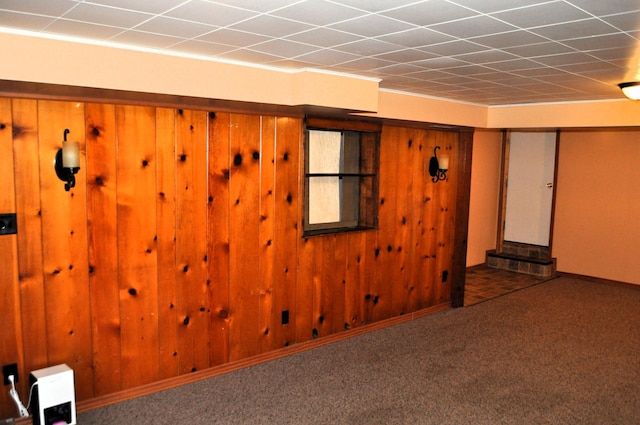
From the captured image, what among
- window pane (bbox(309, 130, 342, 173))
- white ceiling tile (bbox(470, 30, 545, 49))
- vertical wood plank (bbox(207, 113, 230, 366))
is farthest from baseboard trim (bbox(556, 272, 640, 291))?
vertical wood plank (bbox(207, 113, 230, 366))

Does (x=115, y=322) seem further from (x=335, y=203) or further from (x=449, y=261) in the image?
(x=449, y=261)

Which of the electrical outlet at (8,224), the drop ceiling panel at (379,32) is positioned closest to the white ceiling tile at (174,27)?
the drop ceiling panel at (379,32)

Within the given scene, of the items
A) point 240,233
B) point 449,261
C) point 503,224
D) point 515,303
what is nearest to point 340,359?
point 240,233

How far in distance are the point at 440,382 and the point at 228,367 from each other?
1.54m

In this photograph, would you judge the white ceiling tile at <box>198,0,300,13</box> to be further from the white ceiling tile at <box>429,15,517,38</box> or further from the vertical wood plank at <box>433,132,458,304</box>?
the vertical wood plank at <box>433,132,458,304</box>

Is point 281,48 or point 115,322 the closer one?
point 281,48

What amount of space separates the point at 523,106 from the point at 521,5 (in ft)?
11.5

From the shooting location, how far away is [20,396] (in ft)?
9.60

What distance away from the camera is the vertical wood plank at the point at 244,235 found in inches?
145

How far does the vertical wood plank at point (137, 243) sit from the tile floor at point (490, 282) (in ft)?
11.7

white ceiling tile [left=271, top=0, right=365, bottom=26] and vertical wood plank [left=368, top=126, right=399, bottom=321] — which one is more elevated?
white ceiling tile [left=271, top=0, right=365, bottom=26]

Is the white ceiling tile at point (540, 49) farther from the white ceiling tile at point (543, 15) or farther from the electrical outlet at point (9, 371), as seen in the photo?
the electrical outlet at point (9, 371)

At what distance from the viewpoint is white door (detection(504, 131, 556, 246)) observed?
7168 mm

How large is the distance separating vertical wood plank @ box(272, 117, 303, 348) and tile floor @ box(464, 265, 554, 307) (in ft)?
8.00
